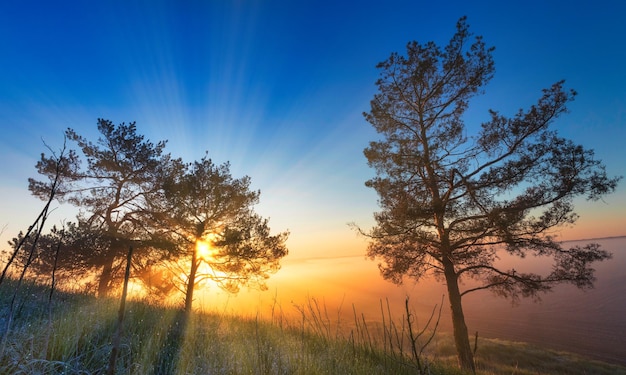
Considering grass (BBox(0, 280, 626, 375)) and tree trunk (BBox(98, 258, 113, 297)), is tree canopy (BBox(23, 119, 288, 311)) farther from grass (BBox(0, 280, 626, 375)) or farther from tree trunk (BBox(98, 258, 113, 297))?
grass (BBox(0, 280, 626, 375))

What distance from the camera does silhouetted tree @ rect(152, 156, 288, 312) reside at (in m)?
13.9

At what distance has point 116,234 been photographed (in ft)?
44.4

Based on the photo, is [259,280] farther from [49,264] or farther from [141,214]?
[49,264]

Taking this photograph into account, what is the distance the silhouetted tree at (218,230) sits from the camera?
1388cm

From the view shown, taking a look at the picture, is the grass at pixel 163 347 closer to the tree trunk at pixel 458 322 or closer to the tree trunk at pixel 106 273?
the tree trunk at pixel 458 322

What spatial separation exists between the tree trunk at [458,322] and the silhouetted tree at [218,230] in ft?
26.2

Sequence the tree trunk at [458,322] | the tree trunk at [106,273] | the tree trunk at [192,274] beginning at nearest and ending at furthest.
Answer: the tree trunk at [458,322] → the tree trunk at [106,273] → the tree trunk at [192,274]

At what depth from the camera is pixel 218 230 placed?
14.3 metres

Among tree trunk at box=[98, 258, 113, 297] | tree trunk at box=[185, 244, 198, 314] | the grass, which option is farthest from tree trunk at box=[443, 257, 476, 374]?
tree trunk at box=[98, 258, 113, 297]

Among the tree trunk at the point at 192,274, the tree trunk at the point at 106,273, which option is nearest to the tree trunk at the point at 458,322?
the tree trunk at the point at 192,274

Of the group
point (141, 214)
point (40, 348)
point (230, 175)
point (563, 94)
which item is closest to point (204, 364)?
point (40, 348)

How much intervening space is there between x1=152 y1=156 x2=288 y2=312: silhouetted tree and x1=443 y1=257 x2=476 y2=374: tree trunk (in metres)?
7.99

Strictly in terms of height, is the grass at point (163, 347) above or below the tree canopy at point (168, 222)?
below

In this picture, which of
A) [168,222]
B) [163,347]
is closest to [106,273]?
[168,222]
